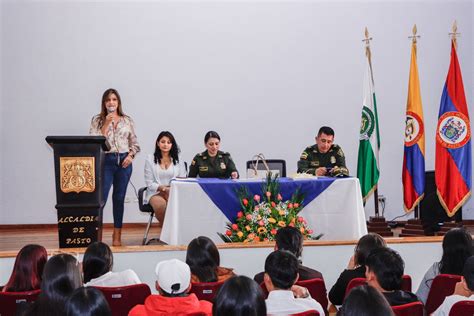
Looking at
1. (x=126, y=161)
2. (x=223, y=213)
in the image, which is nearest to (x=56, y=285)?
(x=223, y=213)

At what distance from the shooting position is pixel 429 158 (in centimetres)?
851

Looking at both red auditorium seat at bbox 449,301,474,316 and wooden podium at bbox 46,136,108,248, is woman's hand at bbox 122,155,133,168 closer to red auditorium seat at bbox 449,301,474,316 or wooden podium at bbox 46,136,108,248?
wooden podium at bbox 46,136,108,248

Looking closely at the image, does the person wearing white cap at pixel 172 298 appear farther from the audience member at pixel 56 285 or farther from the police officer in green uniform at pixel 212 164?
the police officer in green uniform at pixel 212 164

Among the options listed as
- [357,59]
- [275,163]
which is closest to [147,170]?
[275,163]

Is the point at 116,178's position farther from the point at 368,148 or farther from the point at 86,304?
the point at 86,304

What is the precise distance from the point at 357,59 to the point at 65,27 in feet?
12.7

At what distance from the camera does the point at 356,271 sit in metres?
3.32

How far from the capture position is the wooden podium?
4.94 meters

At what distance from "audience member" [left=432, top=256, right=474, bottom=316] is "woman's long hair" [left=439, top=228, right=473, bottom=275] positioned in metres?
0.44

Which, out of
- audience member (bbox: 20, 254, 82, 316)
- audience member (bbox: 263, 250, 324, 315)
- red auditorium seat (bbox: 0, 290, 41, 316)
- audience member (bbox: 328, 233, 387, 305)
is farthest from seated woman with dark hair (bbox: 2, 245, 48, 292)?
audience member (bbox: 328, 233, 387, 305)

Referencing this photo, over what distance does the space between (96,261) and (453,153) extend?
4.65 m

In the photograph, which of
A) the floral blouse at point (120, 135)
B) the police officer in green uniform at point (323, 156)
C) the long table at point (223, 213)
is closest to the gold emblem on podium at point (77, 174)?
the long table at point (223, 213)

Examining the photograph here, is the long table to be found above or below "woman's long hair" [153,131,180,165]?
A: below

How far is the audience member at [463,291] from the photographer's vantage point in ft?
8.76
